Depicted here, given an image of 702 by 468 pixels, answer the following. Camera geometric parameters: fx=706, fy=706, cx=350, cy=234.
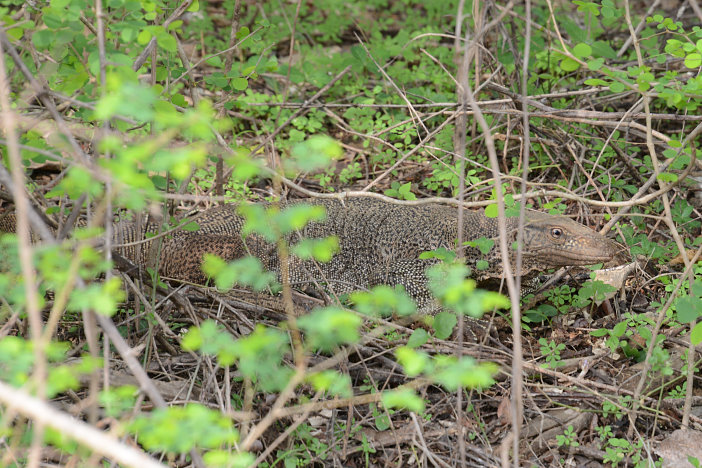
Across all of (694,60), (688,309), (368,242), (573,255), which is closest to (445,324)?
(688,309)

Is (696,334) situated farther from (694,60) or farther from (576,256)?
(576,256)

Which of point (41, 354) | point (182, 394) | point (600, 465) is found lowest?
point (600, 465)

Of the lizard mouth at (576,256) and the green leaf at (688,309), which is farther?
the lizard mouth at (576,256)

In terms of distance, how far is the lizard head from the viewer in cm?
505

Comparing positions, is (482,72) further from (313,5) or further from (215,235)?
(313,5)

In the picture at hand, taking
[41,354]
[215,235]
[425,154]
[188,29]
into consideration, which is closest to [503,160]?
[425,154]

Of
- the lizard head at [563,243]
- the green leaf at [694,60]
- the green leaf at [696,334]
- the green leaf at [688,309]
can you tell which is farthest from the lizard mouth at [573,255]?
the green leaf at [694,60]

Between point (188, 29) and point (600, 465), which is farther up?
point (188, 29)

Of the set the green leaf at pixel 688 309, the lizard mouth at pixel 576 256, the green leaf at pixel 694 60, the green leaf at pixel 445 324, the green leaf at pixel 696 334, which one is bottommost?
the lizard mouth at pixel 576 256

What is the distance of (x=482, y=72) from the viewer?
22.3ft

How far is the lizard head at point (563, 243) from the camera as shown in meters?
5.05

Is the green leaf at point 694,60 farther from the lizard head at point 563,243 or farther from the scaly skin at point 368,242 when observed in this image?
the scaly skin at point 368,242

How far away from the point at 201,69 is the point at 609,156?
16.3 feet

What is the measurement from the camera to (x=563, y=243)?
5172mm
